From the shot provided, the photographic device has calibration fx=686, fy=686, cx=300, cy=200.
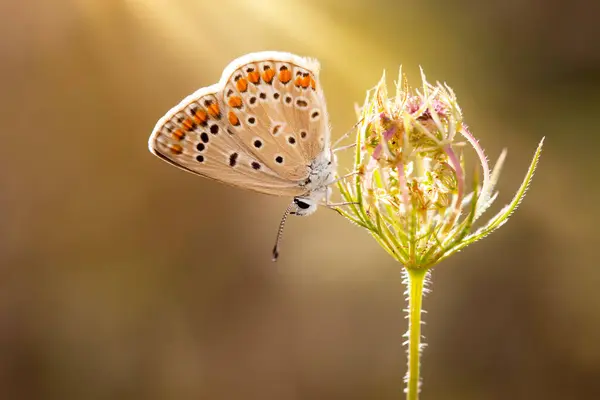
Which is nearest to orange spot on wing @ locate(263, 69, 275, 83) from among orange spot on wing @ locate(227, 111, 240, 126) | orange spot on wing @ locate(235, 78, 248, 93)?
orange spot on wing @ locate(235, 78, 248, 93)

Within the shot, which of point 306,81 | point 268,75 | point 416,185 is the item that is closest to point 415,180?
point 416,185

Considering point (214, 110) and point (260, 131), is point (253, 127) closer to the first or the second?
point (260, 131)

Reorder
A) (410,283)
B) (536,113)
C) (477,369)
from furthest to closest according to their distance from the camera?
(536,113) < (477,369) < (410,283)

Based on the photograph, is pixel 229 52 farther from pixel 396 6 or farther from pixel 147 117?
pixel 396 6

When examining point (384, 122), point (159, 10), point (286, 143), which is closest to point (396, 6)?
point (159, 10)

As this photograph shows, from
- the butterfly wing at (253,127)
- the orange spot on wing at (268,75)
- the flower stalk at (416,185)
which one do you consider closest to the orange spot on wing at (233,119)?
the butterfly wing at (253,127)

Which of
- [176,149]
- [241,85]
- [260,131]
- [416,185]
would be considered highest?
[241,85]

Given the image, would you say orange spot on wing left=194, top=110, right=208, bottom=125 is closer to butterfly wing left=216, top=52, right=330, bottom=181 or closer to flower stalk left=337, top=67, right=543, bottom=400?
butterfly wing left=216, top=52, right=330, bottom=181
